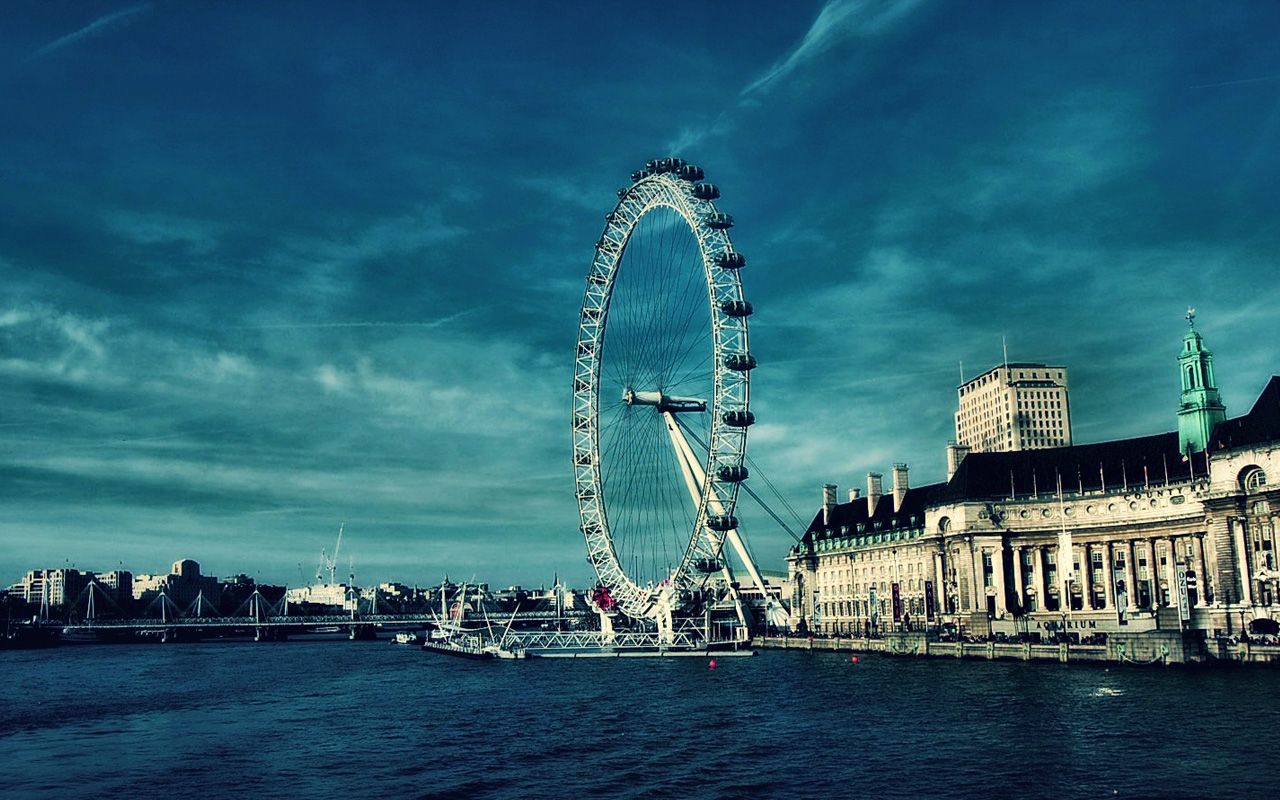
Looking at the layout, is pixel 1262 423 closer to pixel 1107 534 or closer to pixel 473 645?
pixel 1107 534

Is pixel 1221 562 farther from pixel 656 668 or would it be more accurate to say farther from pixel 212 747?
pixel 212 747

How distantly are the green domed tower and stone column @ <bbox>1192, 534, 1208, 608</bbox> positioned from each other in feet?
29.9

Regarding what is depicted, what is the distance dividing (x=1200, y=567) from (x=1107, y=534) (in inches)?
405

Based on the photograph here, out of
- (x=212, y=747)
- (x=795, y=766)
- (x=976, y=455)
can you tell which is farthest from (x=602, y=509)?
(x=795, y=766)

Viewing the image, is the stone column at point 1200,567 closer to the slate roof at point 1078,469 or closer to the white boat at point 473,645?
the slate roof at point 1078,469

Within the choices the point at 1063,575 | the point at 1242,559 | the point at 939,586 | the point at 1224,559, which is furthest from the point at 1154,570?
the point at 939,586

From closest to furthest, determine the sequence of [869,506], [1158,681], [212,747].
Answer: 1. [212,747]
2. [1158,681]
3. [869,506]

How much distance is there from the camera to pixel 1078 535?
12069cm

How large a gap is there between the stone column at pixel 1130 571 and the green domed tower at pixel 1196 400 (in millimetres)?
11061

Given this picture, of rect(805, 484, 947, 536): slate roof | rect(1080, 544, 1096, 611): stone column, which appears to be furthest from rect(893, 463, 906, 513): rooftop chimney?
rect(1080, 544, 1096, 611): stone column

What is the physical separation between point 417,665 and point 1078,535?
2812 inches

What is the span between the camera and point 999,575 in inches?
4828

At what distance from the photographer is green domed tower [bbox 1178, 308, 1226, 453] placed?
11381 cm

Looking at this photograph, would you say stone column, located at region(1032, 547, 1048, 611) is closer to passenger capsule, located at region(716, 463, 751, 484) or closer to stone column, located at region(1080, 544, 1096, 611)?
stone column, located at region(1080, 544, 1096, 611)
